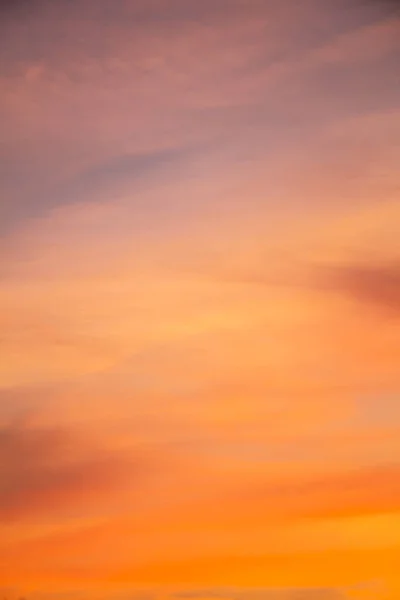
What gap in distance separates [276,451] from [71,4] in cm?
300

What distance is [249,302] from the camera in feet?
17.0

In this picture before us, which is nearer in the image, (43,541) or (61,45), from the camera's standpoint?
(43,541)

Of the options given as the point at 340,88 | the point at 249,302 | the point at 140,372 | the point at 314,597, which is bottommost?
the point at 314,597

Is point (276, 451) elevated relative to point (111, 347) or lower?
lower

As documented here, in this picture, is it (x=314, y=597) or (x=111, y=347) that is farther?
(x=111, y=347)

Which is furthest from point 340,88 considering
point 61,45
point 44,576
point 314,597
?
point 44,576

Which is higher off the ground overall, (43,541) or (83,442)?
(83,442)

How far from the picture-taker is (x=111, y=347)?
5117 mm

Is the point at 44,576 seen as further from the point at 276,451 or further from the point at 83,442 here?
the point at 276,451

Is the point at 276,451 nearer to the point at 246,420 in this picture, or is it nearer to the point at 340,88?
the point at 246,420

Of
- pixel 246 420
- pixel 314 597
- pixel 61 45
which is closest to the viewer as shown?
pixel 314 597

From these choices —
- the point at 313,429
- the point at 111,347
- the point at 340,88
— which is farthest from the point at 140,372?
the point at 340,88

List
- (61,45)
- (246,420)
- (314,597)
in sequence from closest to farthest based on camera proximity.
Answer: (314,597), (246,420), (61,45)

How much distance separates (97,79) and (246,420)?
7.44 ft
